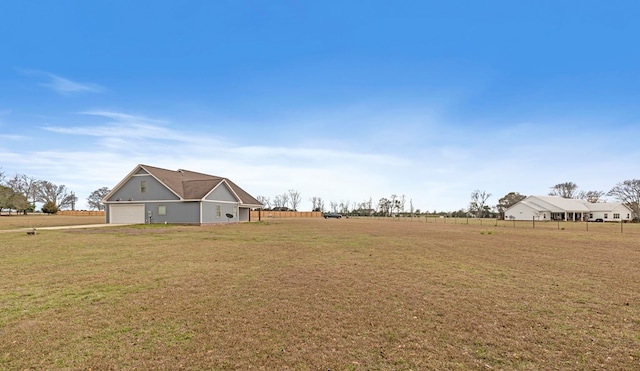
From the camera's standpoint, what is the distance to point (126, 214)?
31.6 metres

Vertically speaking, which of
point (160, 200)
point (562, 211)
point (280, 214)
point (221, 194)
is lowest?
point (280, 214)

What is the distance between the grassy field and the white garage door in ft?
77.7

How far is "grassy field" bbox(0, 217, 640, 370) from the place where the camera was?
3.61m

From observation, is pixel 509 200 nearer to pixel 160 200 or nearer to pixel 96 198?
pixel 160 200

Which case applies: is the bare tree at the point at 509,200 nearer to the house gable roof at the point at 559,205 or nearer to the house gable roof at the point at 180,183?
the house gable roof at the point at 559,205

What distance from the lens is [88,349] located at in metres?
3.78

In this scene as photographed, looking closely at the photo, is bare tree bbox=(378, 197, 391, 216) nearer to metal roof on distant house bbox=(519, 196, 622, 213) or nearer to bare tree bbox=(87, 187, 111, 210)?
metal roof on distant house bbox=(519, 196, 622, 213)

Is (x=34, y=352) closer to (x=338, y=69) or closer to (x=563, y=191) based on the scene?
(x=338, y=69)

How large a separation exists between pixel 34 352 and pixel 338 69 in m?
17.7

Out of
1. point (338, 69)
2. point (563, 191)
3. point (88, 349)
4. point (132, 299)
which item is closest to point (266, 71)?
point (338, 69)

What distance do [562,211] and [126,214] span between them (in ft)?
239

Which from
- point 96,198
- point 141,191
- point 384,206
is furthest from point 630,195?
point 96,198

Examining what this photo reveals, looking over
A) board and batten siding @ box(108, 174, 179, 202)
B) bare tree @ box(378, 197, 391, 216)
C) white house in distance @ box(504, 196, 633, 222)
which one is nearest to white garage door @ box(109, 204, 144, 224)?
board and batten siding @ box(108, 174, 179, 202)

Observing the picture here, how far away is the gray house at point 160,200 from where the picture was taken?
30.3m
